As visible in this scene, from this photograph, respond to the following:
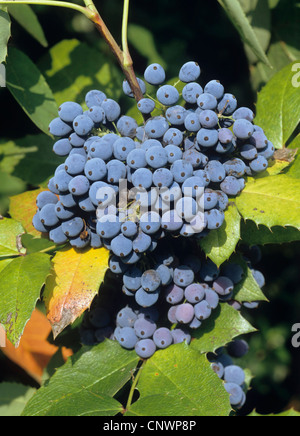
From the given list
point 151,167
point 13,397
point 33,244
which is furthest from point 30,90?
point 13,397

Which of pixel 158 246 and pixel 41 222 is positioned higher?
pixel 41 222

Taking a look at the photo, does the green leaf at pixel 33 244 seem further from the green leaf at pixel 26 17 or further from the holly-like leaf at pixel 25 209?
the green leaf at pixel 26 17

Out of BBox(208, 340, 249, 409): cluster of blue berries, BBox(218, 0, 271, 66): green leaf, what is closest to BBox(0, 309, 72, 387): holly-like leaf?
BBox(208, 340, 249, 409): cluster of blue berries

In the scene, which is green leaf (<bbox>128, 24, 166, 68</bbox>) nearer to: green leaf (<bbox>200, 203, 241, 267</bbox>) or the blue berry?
the blue berry

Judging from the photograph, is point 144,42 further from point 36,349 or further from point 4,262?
point 36,349
